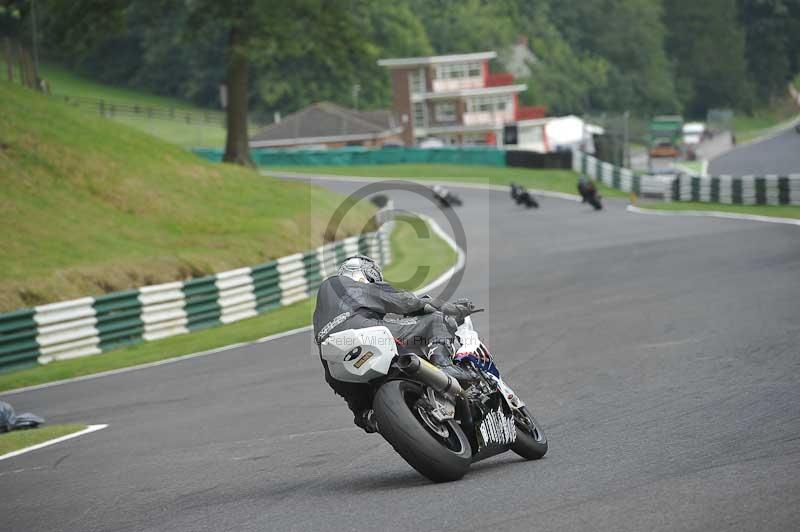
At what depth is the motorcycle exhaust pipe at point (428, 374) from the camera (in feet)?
23.4

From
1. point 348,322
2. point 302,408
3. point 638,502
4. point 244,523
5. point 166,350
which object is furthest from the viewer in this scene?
point 166,350

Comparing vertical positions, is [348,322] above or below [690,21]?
below

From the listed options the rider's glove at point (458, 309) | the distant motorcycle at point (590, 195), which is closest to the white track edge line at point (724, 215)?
the distant motorcycle at point (590, 195)

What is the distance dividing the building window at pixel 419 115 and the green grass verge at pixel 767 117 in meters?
30.2

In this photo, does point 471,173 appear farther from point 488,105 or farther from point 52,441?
point 52,441

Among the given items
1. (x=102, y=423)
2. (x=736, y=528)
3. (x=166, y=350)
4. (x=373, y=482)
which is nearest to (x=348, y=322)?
(x=373, y=482)

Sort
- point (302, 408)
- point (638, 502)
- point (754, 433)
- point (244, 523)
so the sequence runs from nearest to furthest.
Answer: point (638, 502) → point (244, 523) → point (754, 433) → point (302, 408)

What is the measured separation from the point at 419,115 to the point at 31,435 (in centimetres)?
8979

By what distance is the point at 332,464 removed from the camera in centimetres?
835

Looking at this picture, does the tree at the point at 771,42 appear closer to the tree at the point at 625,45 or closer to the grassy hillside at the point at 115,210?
the tree at the point at 625,45

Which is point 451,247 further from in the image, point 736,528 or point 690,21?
point 690,21

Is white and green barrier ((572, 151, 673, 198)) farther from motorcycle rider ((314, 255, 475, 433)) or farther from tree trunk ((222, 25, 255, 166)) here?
motorcycle rider ((314, 255, 475, 433))

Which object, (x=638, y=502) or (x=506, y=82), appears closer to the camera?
(x=638, y=502)

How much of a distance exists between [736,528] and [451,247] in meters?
26.2
